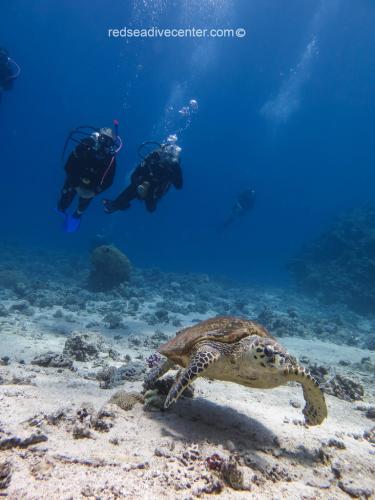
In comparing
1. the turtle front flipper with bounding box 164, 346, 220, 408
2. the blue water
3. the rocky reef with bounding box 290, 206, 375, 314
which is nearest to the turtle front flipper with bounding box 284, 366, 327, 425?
the turtle front flipper with bounding box 164, 346, 220, 408

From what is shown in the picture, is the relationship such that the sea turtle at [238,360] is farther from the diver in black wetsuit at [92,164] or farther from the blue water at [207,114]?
the blue water at [207,114]

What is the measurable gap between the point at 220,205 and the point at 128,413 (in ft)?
512

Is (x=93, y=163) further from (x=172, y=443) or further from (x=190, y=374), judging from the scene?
(x=172, y=443)

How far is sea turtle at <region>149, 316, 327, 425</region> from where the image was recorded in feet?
9.66

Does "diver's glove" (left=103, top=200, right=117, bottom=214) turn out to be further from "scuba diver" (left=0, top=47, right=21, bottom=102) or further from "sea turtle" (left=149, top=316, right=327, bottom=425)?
"scuba diver" (left=0, top=47, right=21, bottom=102)

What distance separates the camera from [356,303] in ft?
63.8

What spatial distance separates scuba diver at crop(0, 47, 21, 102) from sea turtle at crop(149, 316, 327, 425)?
19.3 meters

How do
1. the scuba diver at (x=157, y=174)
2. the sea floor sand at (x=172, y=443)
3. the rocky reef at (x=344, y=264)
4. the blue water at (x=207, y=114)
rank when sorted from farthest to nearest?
the blue water at (x=207, y=114), the rocky reef at (x=344, y=264), the scuba diver at (x=157, y=174), the sea floor sand at (x=172, y=443)

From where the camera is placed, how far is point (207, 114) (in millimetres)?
112188

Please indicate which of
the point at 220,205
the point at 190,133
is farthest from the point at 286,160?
the point at 190,133

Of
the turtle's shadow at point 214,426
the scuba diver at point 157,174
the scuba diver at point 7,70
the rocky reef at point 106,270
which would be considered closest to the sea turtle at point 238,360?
the turtle's shadow at point 214,426

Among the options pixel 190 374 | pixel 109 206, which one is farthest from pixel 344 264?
pixel 190 374

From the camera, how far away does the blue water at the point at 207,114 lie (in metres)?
55.8

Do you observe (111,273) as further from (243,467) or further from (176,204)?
(176,204)
